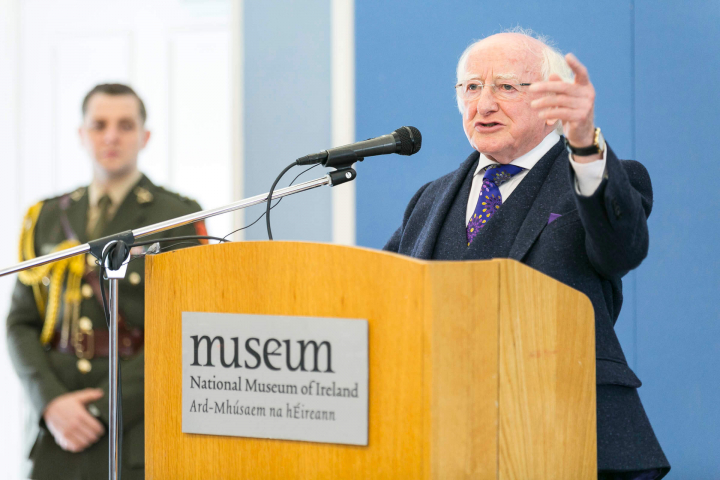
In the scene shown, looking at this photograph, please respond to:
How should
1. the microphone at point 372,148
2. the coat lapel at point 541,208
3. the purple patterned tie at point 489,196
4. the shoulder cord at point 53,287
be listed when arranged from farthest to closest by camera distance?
the shoulder cord at point 53,287
the purple patterned tie at point 489,196
the coat lapel at point 541,208
the microphone at point 372,148

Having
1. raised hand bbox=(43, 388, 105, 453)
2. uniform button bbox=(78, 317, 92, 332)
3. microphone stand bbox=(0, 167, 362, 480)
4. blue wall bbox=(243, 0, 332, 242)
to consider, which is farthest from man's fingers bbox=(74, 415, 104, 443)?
microphone stand bbox=(0, 167, 362, 480)

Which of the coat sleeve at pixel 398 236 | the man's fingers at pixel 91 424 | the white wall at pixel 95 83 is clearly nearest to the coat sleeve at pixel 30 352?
the man's fingers at pixel 91 424

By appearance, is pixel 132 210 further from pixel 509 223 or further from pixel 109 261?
pixel 509 223

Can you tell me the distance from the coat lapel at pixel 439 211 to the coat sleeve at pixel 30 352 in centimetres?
132

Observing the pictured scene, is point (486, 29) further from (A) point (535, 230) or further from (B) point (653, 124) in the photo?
(A) point (535, 230)

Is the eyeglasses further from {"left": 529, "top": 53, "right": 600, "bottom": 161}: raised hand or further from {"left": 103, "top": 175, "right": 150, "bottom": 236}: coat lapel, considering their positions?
{"left": 103, "top": 175, "right": 150, "bottom": 236}: coat lapel

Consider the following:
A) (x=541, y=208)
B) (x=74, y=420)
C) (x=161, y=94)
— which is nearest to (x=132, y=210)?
(x=74, y=420)

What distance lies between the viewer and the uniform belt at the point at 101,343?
2.04m

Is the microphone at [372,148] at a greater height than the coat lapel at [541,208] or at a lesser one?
greater

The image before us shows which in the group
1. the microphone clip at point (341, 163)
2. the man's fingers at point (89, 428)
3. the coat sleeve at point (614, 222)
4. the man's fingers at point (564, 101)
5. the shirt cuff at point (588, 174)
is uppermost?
the man's fingers at point (564, 101)

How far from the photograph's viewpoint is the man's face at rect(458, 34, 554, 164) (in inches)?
55.4

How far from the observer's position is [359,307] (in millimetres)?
834

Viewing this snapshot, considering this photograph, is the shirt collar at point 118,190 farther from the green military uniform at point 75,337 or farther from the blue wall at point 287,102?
the blue wall at point 287,102

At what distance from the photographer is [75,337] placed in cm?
211
